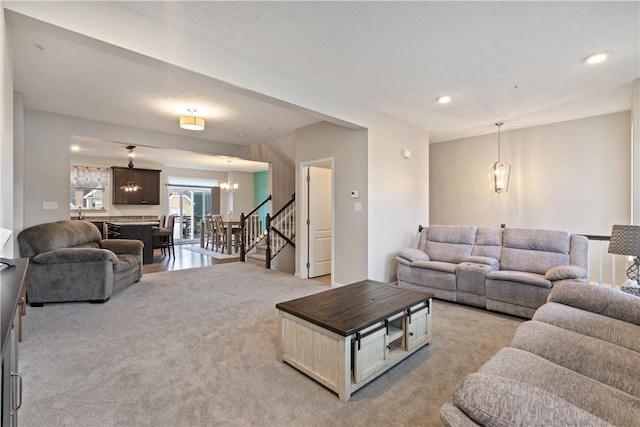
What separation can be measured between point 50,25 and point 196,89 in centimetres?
181

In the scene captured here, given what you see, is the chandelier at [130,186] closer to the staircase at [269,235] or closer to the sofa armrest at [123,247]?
the staircase at [269,235]

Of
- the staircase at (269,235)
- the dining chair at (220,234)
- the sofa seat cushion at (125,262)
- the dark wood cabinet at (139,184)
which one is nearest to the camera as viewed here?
the sofa seat cushion at (125,262)

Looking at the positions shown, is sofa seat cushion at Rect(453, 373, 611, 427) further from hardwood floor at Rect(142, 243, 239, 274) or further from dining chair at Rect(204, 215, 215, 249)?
dining chair at Rect(204, 215, 215, 249)

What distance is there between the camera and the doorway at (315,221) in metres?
5.36

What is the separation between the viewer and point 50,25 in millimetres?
1892

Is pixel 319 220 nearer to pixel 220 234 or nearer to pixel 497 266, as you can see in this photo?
pixel 497 266

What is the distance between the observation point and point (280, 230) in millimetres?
6457

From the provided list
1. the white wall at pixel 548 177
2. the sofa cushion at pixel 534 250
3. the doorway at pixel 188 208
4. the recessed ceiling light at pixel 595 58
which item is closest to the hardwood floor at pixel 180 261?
the doorway at pixel 188 208

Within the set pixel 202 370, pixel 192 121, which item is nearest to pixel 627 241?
pixel 202 370

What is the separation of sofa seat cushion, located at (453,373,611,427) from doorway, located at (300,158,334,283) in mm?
4316

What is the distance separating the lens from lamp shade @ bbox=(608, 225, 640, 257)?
2449 mm

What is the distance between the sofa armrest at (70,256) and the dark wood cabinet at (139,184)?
5.32m

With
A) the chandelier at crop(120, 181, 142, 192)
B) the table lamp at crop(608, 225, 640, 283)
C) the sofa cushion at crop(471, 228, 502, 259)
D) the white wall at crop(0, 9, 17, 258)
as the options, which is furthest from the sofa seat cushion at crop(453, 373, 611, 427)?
the chandelier at crop(120, 181, 142, 192)

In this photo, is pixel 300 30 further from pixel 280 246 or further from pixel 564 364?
pixel 280 246
